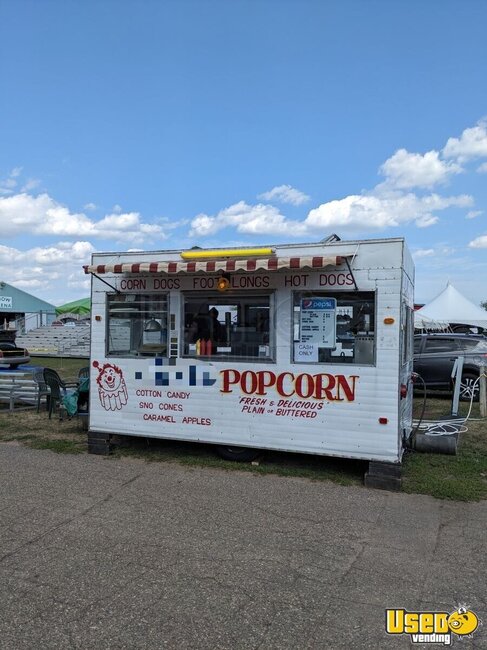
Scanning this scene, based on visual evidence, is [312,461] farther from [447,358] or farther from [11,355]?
[11,355]

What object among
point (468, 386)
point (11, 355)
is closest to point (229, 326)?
point (468, 386)

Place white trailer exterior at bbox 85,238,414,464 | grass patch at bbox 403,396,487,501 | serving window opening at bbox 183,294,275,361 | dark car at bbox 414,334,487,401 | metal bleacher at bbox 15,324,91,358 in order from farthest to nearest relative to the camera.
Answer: metal bleacher at bbox 15,324,91,358
dark car at bbox 414,334,487,401
serving window opening at bbox 183,294,275,361
white trailer exterior at bbox 85,238,414,464
grass patch at bbox 403,396,487,501

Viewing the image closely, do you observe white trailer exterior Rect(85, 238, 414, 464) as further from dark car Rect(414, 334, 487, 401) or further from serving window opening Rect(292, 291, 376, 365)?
dark car Rect(414, 334, 487, 401)

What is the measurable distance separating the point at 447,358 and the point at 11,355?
39.6 ft

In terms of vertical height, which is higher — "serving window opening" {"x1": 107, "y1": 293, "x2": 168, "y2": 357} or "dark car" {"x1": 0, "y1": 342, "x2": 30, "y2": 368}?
"serving window opening" {"x1": 107, "y1": 293, "x2": 168, "y2": 357}

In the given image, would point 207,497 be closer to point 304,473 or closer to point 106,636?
point 304,473

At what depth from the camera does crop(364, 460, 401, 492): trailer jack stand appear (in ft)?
19.4

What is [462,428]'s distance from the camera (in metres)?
8.60

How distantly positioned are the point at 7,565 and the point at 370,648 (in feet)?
8.52

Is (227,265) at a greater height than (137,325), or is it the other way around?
(227,265)

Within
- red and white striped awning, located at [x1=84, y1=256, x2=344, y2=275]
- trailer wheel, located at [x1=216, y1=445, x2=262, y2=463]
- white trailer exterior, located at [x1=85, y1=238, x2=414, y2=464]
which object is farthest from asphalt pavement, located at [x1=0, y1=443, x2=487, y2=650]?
red and white striped awning, located at [x1=84, y1=256, x2=344, y2=275]

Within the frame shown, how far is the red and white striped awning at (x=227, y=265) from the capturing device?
5.90m

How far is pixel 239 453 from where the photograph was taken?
687 centimetres

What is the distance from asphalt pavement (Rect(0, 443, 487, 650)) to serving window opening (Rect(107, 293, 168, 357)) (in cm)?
170
